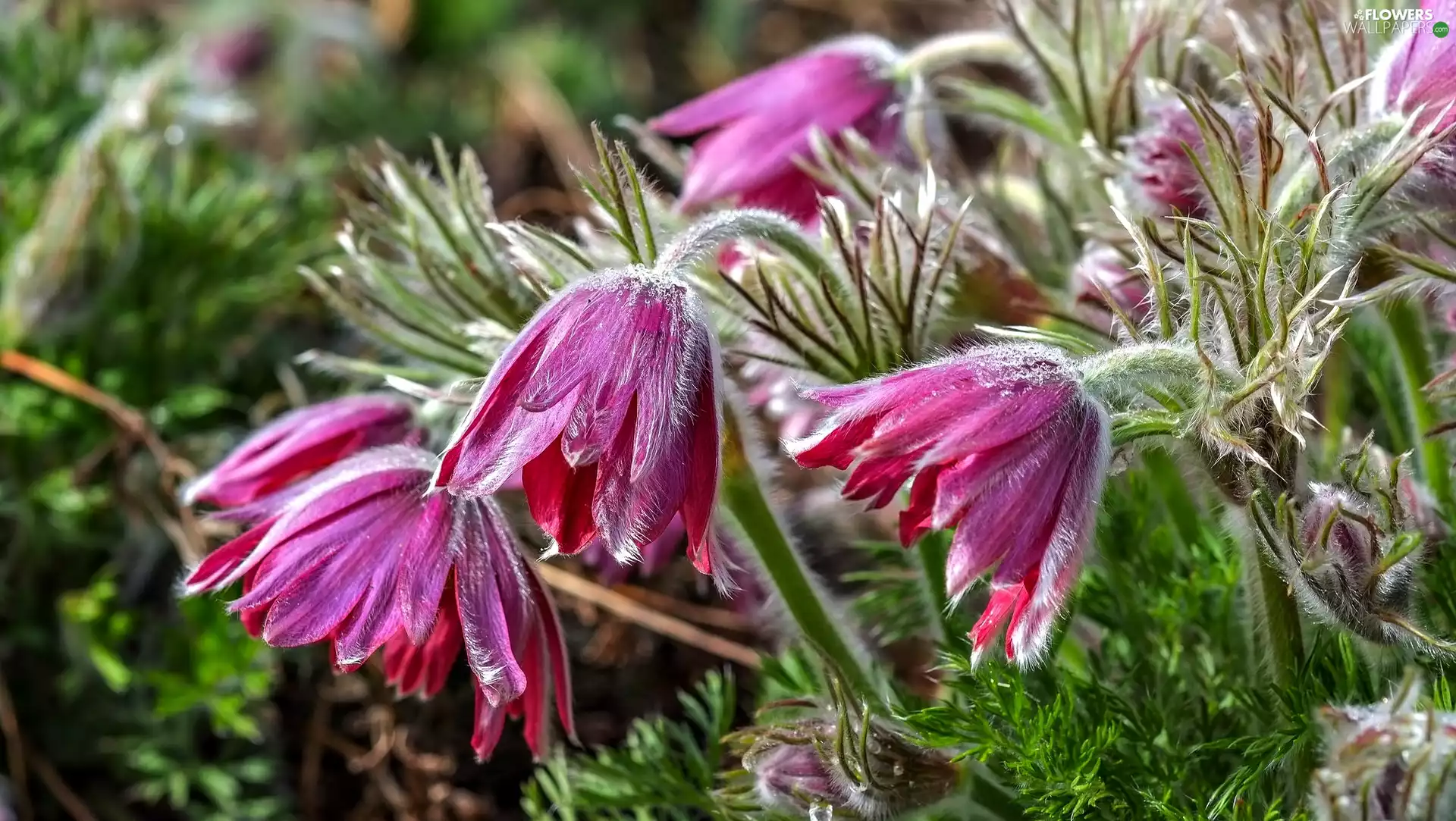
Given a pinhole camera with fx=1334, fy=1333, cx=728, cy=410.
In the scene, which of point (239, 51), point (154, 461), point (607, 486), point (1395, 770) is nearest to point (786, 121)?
point (607, 486)

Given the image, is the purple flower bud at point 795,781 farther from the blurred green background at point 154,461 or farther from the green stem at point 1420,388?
the blurred green background at point 154,461

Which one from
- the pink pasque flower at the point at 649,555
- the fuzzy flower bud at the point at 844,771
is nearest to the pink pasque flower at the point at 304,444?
the pink pasque flower at the point at 649,555

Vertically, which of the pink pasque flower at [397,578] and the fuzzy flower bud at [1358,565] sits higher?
the pink pasque flower at [397,578]

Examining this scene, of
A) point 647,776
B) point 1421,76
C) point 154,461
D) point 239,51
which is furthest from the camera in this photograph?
point 239,51

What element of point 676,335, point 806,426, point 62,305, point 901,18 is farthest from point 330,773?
point 901,18

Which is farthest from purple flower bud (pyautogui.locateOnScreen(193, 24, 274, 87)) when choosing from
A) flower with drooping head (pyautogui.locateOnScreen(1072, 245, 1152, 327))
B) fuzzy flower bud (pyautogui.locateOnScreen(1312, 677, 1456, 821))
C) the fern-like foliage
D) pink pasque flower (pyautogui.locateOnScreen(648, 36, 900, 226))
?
fuzzy flower bud (pyautogui.locateOnScreen(1312, 677, 1456, 821))

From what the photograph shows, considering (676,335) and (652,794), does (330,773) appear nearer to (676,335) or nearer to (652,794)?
(652,794)

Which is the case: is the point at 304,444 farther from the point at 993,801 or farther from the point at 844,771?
the point at 993,801
